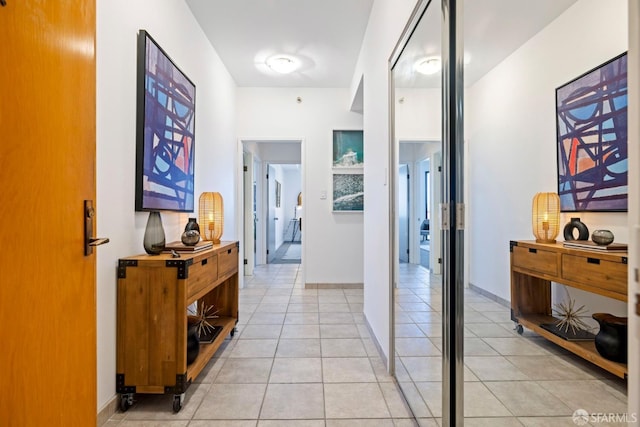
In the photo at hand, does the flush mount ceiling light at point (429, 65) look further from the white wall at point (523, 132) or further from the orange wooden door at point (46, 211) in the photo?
the orange wooden door at point (46, 211)

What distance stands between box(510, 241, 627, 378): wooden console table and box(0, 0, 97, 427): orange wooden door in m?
1.34

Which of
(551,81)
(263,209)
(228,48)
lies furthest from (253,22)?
(263,209)

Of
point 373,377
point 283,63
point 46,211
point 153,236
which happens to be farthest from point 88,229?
point 283,63

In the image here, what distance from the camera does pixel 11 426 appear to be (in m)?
0.85

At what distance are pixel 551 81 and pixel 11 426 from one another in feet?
5.17

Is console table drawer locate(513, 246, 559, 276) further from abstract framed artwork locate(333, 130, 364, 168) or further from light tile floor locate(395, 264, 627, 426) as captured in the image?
abstract framed artwork locate(333, 130, 364, 168)

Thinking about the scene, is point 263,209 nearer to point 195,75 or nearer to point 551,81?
point 195,75

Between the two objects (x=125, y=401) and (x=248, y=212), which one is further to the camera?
(x=248, y=212)

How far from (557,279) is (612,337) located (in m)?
0.21

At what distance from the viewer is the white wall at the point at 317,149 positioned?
457cm

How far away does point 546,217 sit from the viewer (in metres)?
0.78

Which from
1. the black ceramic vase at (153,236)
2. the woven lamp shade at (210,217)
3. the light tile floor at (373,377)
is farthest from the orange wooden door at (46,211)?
the woven lamp shade at (210,217)

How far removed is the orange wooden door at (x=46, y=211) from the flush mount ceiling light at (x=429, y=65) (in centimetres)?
136

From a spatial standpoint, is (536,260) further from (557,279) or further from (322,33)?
(322,33)
